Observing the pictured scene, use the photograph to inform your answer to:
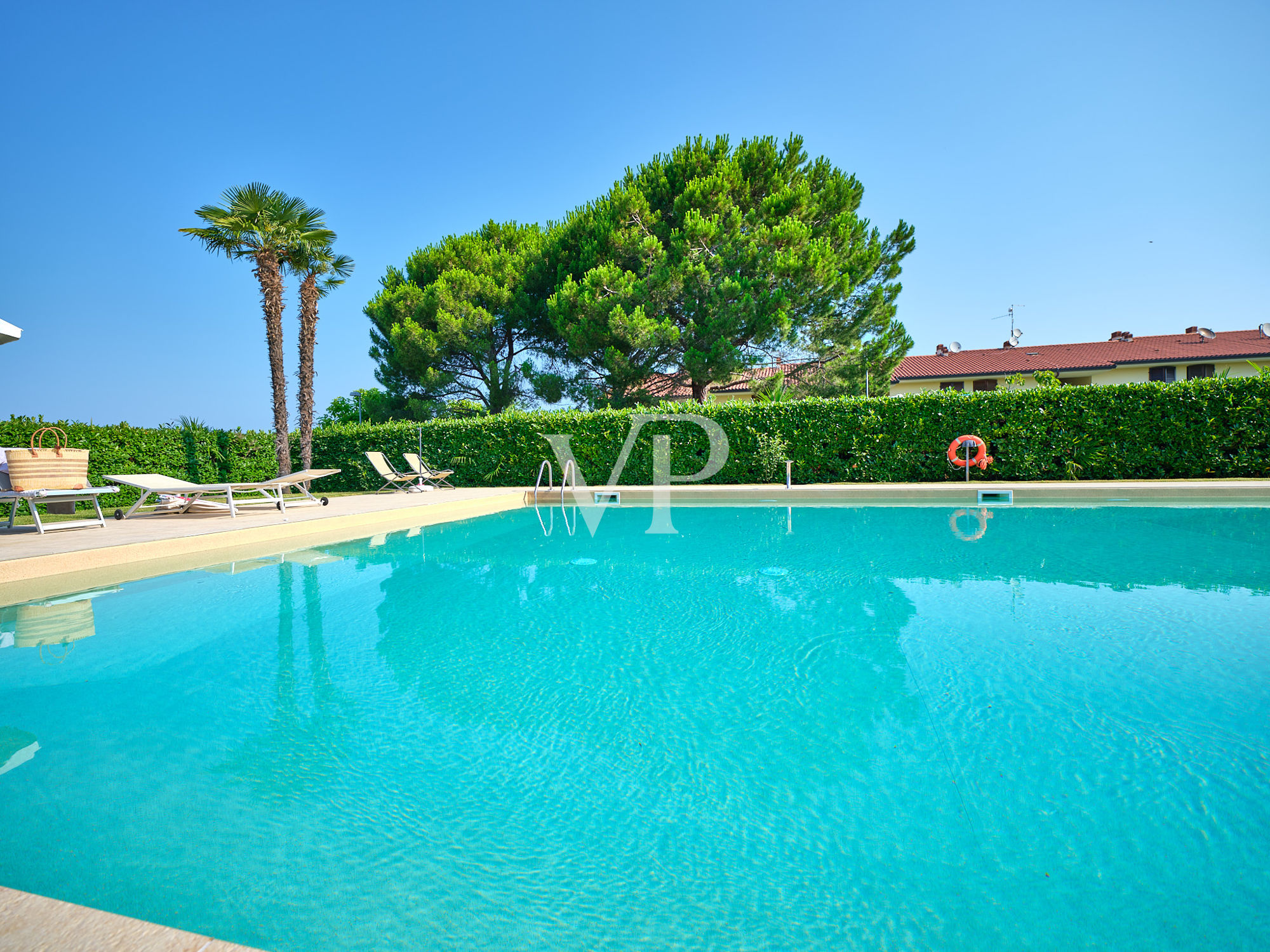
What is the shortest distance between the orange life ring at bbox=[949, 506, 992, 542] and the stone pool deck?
740cm

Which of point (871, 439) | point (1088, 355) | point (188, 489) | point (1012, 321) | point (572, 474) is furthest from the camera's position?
point (1012, 321)

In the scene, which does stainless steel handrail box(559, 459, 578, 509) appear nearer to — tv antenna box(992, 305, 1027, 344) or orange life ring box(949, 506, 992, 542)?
orange life ring box(949, 506, 992, 542)

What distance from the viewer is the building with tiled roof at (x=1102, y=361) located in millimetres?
26531

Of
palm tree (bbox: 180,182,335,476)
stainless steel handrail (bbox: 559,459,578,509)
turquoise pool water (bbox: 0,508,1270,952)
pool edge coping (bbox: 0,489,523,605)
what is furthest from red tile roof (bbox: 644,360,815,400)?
turquoise pool water (bbox: 0,508,1270,952)

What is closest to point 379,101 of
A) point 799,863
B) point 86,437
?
point 86,437

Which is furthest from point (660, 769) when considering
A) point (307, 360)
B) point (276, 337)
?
point (307, 360)

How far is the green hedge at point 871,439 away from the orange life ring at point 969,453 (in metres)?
0.29

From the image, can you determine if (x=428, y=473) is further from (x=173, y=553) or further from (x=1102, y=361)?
(x=1102, y=361)

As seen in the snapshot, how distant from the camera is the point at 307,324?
54.6 ft

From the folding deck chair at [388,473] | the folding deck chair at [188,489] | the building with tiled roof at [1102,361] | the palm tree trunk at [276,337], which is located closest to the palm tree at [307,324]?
the palm tree trunk at [276,337]

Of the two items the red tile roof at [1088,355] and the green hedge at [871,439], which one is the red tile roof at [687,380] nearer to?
the green hedge at [871,439]

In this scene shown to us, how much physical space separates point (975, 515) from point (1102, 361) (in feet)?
83.9

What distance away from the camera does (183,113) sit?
15930 mm

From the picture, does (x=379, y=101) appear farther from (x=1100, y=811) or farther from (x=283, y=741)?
(x=1100, y=811)
